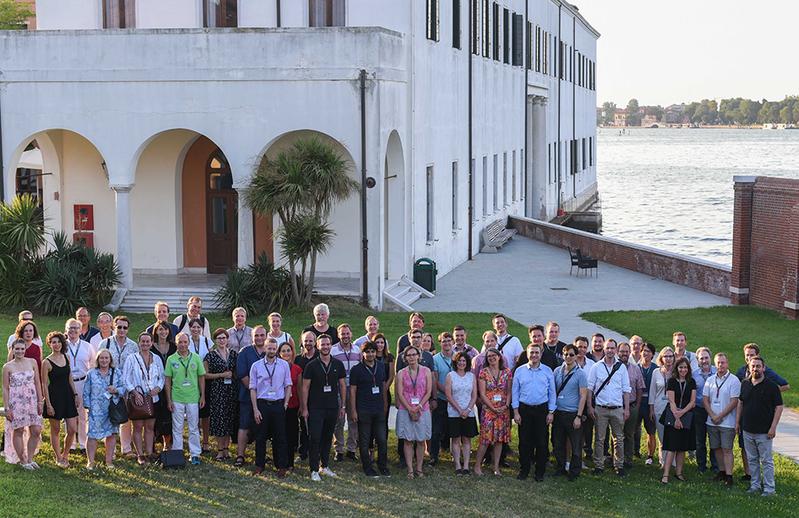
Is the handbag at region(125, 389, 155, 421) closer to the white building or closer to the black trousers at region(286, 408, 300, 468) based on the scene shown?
the black trousers at region(286, 408, 300, 468)

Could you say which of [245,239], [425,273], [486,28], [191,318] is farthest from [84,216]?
[486,28]

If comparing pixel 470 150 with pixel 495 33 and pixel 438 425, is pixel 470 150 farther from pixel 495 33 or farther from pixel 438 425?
pixel 438 425

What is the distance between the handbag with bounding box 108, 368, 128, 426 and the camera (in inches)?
546

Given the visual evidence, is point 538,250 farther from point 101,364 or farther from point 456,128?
point 101,364

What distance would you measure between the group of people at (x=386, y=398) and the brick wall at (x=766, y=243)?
12.3 m

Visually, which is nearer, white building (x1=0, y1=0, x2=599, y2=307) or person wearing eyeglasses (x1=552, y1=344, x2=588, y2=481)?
person wearing eyeglasses (x1=552, y1=344, x2=588, y2=481)

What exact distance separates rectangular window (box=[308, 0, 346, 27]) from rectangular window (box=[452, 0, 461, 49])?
20.0ft

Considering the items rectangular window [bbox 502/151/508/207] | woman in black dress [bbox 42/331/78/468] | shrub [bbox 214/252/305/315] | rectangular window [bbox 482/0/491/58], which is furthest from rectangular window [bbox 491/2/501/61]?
A: woman in black dress [bbox 42/331/78/468]

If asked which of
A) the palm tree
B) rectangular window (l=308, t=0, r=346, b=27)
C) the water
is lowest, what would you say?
the water

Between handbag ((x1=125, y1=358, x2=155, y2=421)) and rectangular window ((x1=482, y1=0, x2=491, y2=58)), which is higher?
rectangular window ((x1=482, y1=0, x2=491, y2=58))

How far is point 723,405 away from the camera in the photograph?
13914 millimetres

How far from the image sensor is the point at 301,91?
82.7ft

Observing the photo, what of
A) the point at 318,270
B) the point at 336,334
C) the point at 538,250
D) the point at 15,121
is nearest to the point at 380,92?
the point at 318,270

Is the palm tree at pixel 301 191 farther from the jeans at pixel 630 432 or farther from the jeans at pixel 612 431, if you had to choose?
the jeans at pixel 612 431
